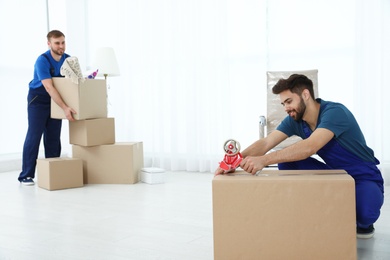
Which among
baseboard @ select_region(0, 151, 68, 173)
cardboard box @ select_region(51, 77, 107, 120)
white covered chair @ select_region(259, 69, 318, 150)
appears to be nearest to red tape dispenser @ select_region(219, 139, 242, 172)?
white covered chair @ select_region(259, 69, 318, 150)

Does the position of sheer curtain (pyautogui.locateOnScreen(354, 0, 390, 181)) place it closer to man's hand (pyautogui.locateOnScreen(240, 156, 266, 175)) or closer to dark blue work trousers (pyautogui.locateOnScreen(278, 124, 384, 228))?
dark blue work trousers (pyautogui.locateOnScreen(278, 124, 384, 228))

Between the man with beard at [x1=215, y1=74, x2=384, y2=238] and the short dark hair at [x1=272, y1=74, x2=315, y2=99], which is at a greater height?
the short dark hair at [x1=272, y1=74, x2=315, y2=99]

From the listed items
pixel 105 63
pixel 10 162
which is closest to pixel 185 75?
pixel 105 63

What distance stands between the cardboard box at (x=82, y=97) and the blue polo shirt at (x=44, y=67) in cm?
9

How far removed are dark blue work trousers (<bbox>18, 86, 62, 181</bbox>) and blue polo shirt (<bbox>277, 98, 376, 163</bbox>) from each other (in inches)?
97.2

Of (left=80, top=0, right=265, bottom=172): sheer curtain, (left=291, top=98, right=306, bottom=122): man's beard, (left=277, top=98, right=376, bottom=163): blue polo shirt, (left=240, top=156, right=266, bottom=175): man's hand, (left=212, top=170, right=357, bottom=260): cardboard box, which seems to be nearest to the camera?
(left=212, top=170, right=357, bottom=260): cardboard box

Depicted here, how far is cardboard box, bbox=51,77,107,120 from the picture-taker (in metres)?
3.79

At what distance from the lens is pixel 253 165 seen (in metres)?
1.90

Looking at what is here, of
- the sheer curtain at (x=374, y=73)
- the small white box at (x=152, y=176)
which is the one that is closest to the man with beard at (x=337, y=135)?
the sheer curtain at (x=374, y=73)

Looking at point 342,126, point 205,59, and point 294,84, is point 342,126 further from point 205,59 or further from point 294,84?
point 205,59

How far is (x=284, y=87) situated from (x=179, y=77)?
2784 mm

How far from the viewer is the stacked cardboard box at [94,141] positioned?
3.82 metres

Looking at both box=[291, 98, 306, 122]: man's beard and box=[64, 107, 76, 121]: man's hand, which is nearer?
box=[291, 98, 306, 122]: man's beard

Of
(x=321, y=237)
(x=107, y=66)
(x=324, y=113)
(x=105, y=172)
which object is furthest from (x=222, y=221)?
(x=107, y=66)
